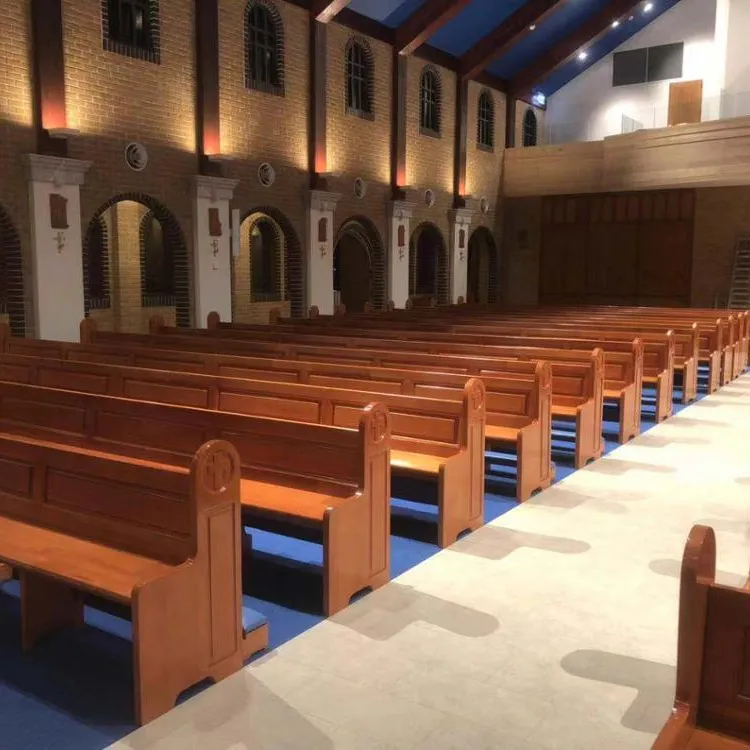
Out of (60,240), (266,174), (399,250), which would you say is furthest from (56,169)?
(399,250)

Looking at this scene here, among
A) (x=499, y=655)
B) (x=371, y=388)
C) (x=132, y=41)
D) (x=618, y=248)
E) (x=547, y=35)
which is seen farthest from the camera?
(x=618, y=248)

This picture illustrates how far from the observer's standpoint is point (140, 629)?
9.20ft

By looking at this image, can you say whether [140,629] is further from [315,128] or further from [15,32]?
[315,128]

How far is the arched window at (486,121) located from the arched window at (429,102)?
179cm

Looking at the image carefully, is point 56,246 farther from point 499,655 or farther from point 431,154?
point 431,154

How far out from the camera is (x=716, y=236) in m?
18.8

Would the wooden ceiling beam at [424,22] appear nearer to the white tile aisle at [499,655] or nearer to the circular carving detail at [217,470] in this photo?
the white tile aisle at [499,655]

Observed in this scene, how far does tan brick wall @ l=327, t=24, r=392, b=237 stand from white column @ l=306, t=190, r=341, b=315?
0.54m

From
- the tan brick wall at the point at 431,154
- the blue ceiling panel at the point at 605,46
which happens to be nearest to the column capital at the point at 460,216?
the tan brick wall at the point at 431,154

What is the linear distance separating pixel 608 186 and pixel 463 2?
5.28m

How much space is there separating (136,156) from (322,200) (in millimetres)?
3859

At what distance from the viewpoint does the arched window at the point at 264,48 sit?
13156mm

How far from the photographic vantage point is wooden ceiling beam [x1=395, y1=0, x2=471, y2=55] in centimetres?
1492

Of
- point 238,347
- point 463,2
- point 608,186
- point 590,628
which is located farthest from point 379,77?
point 590,628
